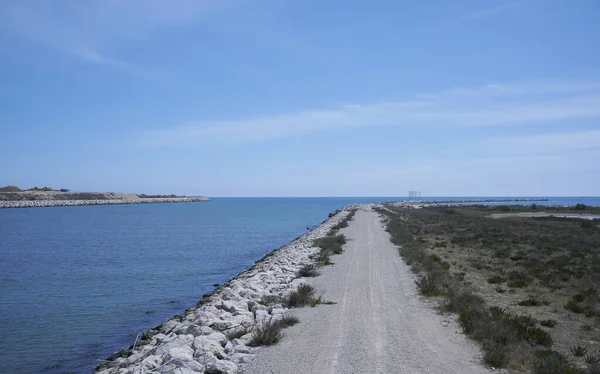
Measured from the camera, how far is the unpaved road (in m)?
7.34

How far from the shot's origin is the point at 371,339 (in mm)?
8664

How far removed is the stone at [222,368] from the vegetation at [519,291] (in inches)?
165

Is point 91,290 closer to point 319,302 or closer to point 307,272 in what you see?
point 307,272

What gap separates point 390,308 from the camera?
11.4 metres

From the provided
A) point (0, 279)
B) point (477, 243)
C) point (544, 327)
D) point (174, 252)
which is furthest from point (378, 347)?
point (174, 252)

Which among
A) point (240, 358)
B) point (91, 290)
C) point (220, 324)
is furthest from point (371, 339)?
point (91, 290)

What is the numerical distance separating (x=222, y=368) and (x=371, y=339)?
9.62ft

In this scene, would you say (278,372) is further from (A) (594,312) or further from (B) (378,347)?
(A) (594,312)

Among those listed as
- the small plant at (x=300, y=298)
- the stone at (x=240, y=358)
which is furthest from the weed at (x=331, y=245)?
the stone at (x=240, y=358)

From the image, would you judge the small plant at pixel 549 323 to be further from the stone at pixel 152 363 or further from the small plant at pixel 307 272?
the stone at pixel 152 363

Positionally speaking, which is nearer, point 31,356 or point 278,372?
point 278,372

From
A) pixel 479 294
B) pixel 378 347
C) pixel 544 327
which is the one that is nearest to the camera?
pixel 378 347

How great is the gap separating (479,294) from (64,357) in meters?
11.5

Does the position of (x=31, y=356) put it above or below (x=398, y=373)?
below
